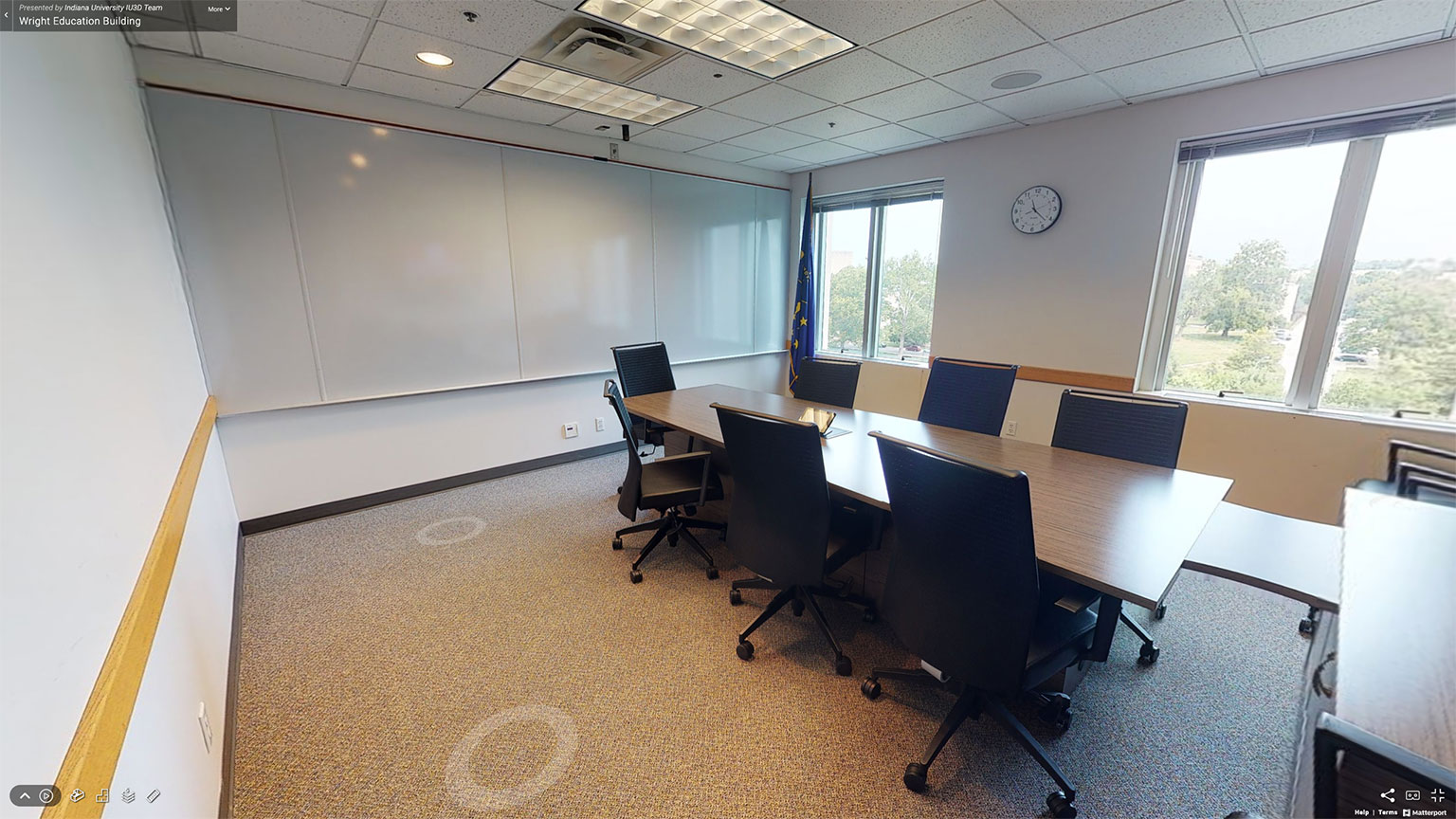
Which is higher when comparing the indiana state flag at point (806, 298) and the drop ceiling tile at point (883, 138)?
the drop ceiling tile at point (883, 138)

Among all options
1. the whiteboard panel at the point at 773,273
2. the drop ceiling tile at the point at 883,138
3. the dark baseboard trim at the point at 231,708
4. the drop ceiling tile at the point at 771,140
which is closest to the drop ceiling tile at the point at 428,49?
the drop ceiling tile at the point at 771,140

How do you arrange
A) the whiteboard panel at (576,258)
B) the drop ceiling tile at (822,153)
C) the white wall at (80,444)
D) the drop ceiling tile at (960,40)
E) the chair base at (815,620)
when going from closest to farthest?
the white wall at (80,444)
the chair base at (815,620)
the drop ceiling tile at (960,40)
the whiteboard panel at (576,258)
the drop ceiling tile at (822,153)

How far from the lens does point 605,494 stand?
3863 mm

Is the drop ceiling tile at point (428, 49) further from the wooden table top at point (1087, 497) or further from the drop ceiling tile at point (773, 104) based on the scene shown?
the wooden table top at point (1087, 497)

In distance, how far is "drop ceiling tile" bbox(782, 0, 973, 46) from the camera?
2.18 m

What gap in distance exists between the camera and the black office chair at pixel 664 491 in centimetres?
258

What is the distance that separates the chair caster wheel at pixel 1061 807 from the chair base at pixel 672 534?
166 centimetres

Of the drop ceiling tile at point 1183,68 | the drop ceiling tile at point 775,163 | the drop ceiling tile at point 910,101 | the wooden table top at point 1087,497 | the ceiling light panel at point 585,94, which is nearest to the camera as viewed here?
the wooden table top at point 1087,497

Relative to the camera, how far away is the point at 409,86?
305 centimetres

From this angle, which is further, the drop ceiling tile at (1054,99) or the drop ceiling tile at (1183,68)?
the drop ceiling tile at (1054,99)

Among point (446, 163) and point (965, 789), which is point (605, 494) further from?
point (965, 789)

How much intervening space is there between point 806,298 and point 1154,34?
3.49 m

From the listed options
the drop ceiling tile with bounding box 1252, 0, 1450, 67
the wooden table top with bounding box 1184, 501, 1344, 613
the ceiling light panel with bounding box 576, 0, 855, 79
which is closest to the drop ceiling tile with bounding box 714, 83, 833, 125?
the ceiling light panel with bounding box 576, 0, 855, 79

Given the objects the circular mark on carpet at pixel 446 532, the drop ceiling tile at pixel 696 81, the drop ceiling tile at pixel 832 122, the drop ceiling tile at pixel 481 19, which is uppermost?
the drop ceiling tile at pixel 832 122
